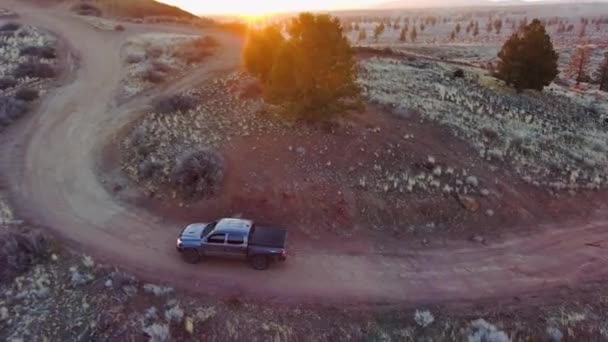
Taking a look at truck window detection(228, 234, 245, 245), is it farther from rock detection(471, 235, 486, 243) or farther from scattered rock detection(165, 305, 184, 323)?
rock detection(471, 235, 486, 243)

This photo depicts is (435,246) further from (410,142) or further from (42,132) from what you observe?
(42,132)

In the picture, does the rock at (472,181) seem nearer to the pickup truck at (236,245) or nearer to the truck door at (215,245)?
the pickup truck at (236,245)

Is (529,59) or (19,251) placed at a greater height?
(529,59)

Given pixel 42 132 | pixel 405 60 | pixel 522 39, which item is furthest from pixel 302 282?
pixel 405 60

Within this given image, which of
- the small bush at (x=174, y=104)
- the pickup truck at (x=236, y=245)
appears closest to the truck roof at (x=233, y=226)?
the pickup truck at (x=236, y=245)

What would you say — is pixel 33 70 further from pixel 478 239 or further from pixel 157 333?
pixel 478 239

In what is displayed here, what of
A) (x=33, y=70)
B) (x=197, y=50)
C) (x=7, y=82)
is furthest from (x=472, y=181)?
(x=33, y=70)
